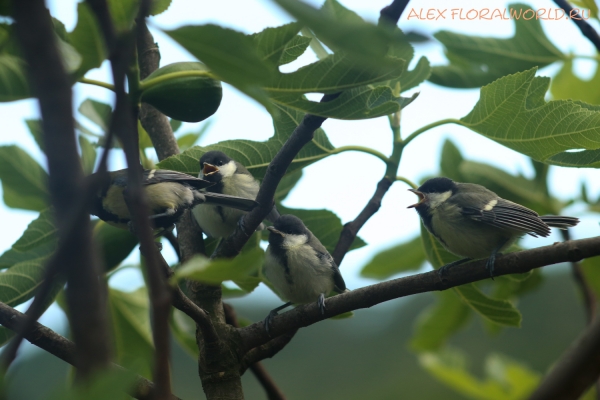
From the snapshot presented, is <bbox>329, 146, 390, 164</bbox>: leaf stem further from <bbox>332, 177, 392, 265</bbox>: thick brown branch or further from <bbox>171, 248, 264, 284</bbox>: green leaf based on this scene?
<bbox>171, 248, 264, 284</bbox>: green leaf

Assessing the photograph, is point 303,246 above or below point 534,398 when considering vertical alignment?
below

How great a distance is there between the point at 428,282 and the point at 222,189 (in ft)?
7.44

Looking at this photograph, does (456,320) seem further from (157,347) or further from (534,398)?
(157,347)

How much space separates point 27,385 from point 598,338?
23.8 inches

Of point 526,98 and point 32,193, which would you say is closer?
point 526,98

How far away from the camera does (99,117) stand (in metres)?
2.92

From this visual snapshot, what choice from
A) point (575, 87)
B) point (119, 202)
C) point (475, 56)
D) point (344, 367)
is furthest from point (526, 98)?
point (344, 367)

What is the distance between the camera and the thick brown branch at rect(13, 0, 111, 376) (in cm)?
47

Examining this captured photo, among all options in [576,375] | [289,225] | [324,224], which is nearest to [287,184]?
[324,224]

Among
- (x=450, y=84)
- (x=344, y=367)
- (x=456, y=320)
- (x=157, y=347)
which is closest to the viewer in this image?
(x=157, y=347)

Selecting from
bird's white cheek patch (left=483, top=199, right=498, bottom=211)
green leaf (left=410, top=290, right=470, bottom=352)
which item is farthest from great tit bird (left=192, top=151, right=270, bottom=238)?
bird's white cheek patch (left=483, top=199, right=498, bottom=211)

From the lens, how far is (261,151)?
8.09 ft

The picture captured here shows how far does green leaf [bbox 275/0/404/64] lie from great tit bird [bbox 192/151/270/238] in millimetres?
2716

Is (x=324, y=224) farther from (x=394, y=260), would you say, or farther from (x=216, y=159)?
(x=216, y=159)
